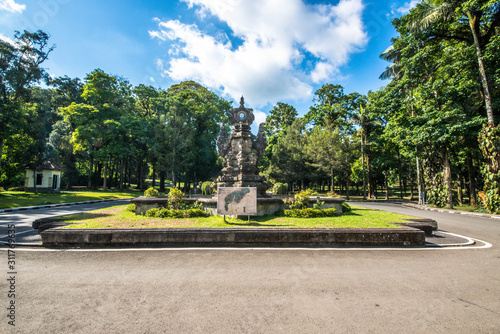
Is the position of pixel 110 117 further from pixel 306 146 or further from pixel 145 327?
pixel 145 327

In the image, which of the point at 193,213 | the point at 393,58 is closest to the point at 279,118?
the point at 393,58

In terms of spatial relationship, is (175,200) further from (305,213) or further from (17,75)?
(17,75)

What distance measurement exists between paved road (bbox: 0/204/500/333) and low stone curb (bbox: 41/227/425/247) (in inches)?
22.0

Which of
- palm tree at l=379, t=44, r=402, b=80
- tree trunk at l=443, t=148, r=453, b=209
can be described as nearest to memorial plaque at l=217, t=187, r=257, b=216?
tree trunk at l=443, t=148, r=453, b=209

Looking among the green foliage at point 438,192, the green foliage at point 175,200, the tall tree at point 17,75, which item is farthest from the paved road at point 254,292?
the tall tree at point 17,75

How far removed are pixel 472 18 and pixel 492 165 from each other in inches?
386

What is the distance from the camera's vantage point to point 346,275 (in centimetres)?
436

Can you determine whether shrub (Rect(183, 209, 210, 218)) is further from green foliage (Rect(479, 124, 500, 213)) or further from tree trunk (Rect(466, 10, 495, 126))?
tree trunk (Rect(466, 10, 495, 126))

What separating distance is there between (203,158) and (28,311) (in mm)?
34493

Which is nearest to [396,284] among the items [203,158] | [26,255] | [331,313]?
[331,313]

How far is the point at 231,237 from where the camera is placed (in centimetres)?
641

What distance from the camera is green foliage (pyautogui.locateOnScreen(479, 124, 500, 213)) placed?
44.4 feet

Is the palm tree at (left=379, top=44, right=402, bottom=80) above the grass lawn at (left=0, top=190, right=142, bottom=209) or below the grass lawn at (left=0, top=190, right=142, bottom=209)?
above

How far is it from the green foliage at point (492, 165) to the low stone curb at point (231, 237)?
40.0 feet
